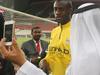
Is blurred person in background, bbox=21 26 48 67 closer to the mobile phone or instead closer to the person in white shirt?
the mobile phone

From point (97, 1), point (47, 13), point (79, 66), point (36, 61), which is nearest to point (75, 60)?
point (79, 66)

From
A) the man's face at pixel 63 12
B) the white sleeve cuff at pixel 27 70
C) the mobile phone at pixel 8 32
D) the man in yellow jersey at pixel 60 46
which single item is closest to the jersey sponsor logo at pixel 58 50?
the man in yellow jersey at pixel 60 46

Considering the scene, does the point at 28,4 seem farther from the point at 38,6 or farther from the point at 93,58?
the point at 93,58

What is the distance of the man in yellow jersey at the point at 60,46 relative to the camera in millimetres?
5555

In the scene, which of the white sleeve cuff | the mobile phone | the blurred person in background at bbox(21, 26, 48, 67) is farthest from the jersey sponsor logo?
the blurred person in background at bbox(21, 26, 48, 67)

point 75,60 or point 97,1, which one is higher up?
point 97,1

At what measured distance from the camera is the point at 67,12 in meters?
5.97

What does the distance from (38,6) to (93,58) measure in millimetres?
13186

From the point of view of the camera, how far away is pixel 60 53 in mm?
5555

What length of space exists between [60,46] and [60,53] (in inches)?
3.3

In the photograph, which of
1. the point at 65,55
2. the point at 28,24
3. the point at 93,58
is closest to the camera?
the point at 93,58

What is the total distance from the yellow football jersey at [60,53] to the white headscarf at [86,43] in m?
2.89

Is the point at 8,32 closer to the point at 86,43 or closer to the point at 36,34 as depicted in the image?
the point at 86,43

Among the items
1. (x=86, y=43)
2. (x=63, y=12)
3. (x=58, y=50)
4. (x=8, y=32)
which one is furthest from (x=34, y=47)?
(x=86, y=43)
